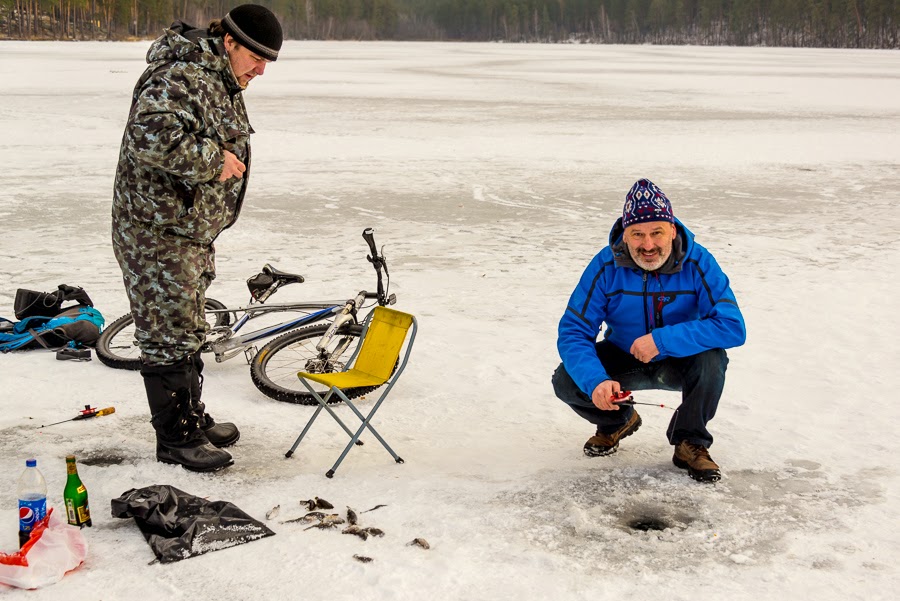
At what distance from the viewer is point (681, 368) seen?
4.15 metres

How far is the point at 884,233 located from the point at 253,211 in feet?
21.5

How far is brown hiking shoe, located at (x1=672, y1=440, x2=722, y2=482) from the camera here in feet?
13.4

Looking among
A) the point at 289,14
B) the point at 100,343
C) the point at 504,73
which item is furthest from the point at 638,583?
the point at 289,14

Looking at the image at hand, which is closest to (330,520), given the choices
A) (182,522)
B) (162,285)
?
(182,522)

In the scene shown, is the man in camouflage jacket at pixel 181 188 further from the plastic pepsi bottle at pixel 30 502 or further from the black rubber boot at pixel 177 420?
the plastic pepsi bottle at pixel 30 502

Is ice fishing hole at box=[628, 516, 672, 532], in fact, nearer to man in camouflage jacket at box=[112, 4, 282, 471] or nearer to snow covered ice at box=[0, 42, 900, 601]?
snow covered ice at box=[0, 42, 900, 601]

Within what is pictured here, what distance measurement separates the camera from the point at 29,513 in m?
3.36

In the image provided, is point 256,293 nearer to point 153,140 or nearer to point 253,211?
point 153,140

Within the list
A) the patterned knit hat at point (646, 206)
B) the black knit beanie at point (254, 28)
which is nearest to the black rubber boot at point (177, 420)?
the black knit beanie at point (254, 28)

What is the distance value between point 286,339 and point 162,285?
54.2 inches

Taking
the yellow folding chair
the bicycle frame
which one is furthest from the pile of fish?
the bicycle frame

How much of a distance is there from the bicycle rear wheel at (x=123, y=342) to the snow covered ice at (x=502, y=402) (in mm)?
75

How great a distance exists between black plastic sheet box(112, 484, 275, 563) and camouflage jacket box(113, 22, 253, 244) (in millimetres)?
1071

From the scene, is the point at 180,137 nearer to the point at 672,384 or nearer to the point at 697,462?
the point at 672,384
